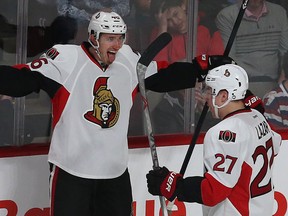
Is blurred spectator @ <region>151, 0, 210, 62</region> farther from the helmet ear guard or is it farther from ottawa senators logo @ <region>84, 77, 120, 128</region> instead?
the helmet ear guard

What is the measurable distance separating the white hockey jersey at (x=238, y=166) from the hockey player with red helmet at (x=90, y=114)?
0.54 m

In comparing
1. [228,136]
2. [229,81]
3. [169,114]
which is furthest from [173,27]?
[228,136]

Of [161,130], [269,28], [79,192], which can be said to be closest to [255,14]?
[269,28]

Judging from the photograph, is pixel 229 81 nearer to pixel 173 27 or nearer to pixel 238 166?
pixel 238 166

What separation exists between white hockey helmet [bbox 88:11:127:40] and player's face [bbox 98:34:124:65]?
0.02 meters

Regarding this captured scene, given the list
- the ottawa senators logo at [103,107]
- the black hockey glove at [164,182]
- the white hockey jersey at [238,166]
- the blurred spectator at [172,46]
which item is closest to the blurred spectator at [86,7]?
the blurred spectator at [172,46]

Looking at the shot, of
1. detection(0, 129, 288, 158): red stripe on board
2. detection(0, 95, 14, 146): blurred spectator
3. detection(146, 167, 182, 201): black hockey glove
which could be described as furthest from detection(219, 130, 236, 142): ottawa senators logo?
detection(0, 95, 14, 146): blurred spectator

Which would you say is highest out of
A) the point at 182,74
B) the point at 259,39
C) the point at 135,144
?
the point at 259,39

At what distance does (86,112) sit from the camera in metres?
3.08

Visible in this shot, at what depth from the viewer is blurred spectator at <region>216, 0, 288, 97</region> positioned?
3.93 m

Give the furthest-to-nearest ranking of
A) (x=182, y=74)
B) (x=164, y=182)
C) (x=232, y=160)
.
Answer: (x=182, y=74) < (x=164, y=182) < (x=232, y=160)

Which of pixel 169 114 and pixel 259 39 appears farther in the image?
pixel 259 39

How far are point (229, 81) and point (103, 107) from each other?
1.92 ft

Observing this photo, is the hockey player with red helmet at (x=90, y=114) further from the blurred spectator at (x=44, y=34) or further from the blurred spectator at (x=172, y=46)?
the blurred spectator at (x=172, y=46)
